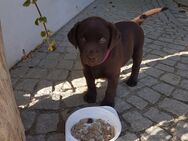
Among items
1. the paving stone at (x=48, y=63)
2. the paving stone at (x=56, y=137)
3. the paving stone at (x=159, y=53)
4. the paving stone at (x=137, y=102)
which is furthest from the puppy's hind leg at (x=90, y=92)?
the paving stone at (x=159, y=53)

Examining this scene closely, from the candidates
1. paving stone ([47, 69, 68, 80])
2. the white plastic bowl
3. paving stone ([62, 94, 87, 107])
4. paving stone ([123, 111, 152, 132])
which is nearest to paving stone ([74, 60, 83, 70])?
paving stone ([47, 69, 68, 80])

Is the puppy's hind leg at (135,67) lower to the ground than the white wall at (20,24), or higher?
lower

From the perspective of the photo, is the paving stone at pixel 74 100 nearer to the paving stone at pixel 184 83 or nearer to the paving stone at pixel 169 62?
the paving stone at pixel 184 83

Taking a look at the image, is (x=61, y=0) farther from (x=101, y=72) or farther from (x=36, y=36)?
(x=101, y=72)

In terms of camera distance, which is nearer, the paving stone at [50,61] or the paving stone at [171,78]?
the paving stone at [171,78]

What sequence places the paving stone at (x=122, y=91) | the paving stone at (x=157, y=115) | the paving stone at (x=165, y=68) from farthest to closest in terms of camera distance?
1. the paving stone at (x=165, y=68)
2. the paving stone at (x=122, y=91)
3. the paving stone at (x=157, y=115)

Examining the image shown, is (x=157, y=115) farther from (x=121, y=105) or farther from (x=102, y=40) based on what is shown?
(x=102, y=40)

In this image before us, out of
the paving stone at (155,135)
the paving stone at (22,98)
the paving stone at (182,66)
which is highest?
the paving stone at (22,98)

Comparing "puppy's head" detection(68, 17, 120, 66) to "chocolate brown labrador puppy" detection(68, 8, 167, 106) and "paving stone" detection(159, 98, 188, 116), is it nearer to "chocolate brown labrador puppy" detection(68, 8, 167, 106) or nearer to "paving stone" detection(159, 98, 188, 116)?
"chocolate brown labrador puppy" detection(68, 8, 167, 106)
